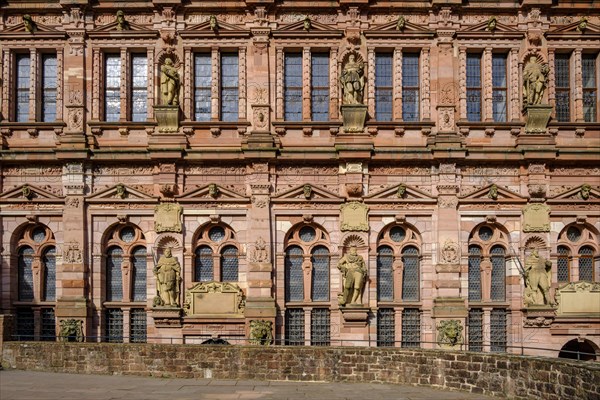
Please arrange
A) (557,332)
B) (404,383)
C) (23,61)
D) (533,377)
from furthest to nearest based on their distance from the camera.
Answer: (23,61) → (557,332) → (404,383) → (533,377)

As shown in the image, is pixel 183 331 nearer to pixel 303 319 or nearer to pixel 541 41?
pixel 303 319

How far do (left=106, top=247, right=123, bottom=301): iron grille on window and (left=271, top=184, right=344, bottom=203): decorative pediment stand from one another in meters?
5.77

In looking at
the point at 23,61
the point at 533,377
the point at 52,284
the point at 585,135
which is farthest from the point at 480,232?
the point at 23,61

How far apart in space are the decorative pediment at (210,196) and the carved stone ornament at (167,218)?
423 millimetres

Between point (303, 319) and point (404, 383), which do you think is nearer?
point (404, 383)

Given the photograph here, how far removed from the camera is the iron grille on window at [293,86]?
27734 millimetres

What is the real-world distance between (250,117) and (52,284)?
898cm

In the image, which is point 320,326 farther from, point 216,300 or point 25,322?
point 25,322

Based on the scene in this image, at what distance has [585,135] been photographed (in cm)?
2725

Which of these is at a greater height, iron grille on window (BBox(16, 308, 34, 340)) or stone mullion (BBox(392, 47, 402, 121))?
stone mullion (BBox(392, 47, 402, 121))

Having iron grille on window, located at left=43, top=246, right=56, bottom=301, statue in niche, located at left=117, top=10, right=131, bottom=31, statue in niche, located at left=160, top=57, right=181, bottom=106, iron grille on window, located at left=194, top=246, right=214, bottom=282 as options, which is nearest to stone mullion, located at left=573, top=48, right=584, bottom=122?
iron grille on window, located at left=194, top=246, right=214, bottom=282

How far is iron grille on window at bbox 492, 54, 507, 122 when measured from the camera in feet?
91.2

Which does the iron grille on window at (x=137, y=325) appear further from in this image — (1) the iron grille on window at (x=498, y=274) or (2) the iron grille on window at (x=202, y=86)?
(1) the iron grille on window at (x=498, y=274)

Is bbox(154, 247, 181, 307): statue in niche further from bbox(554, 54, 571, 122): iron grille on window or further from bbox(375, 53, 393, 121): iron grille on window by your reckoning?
bbox(554, 54, 571, 122): iron grille on window
